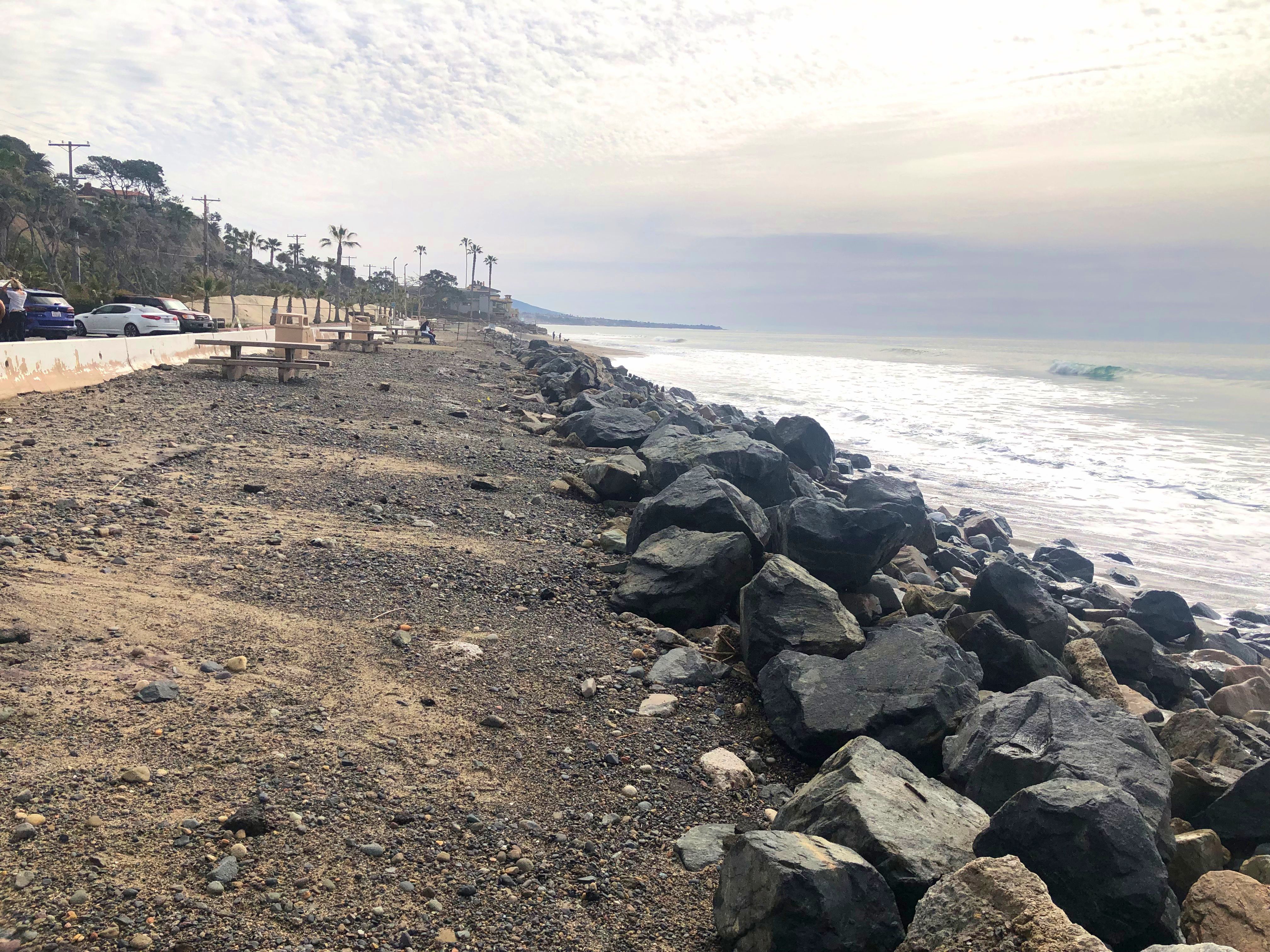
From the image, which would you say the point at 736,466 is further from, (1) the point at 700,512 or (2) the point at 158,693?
(2) the point at 158,693

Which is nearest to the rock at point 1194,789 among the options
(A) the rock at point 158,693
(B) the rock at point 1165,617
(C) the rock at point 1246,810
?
(C) the rock at point 1246,810

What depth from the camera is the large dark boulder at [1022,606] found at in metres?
6.52

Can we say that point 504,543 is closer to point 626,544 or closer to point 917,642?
point 626,544

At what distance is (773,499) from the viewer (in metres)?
9.78

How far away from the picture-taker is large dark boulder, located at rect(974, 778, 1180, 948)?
9.45 ft

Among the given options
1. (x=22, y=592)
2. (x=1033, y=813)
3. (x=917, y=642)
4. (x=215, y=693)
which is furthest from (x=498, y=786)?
(x=22, y=592)

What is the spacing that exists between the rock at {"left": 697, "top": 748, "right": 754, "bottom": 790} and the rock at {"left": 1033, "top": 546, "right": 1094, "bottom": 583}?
32.4 feet

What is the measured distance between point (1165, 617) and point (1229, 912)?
7.61m

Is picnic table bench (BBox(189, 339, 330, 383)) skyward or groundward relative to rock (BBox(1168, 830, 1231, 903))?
skyward

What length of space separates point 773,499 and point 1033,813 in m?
6.84

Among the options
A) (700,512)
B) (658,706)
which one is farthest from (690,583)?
(658,706)

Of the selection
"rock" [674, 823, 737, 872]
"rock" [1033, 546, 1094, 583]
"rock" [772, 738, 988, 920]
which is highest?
"rock" [772, 738, 988, 920]

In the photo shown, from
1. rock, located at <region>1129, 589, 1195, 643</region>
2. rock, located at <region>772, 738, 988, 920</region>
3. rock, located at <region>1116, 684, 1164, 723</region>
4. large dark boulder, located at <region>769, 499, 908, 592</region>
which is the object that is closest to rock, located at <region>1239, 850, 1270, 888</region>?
rock, located at <region>772, 738, 988, 920</region>

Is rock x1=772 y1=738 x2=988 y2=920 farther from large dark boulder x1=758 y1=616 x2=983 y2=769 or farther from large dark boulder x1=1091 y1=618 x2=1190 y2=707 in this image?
large dark boulder x1=1091 y1=618 x2=1190 y2=707
